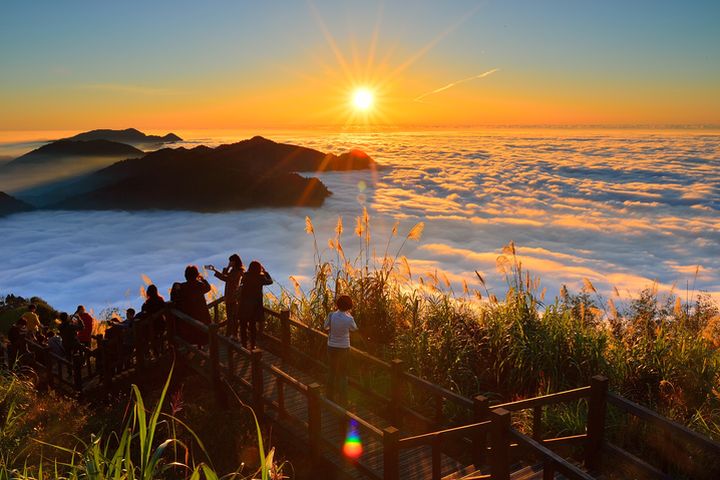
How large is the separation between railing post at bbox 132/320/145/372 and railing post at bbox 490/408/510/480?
7632mm

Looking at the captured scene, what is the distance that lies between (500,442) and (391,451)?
1.16 meters

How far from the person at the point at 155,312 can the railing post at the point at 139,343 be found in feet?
0.69

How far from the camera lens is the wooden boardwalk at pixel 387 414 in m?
5.71

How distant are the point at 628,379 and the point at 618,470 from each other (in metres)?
2.42

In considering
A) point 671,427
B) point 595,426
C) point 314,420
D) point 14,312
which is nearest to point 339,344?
point 314,420

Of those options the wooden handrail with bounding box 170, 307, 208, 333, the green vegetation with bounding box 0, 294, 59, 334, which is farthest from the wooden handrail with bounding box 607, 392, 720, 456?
the green vegetation with bounding box 0, 294, 59, 334

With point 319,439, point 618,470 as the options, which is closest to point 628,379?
point 618,470

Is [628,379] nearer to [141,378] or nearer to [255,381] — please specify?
[255,381]

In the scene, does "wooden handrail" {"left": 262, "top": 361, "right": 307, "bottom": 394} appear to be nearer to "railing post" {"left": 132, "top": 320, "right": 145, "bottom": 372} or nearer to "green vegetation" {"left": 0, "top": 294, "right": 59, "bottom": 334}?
"railing post" {"left": 132, "top": 320, "right": 145, "bottom": 372}

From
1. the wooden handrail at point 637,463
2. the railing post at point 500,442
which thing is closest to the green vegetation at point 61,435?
the railing post at point 500,442

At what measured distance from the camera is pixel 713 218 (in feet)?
555

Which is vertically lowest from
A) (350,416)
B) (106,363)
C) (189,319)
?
(106,363)

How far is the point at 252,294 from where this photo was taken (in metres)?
10.1

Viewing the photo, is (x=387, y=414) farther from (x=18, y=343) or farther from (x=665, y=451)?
(x=18, y=343)
